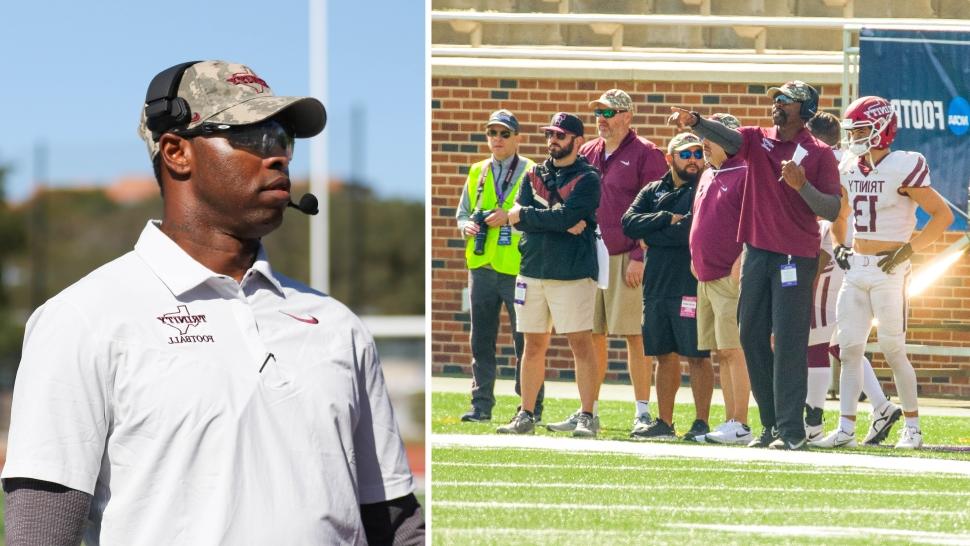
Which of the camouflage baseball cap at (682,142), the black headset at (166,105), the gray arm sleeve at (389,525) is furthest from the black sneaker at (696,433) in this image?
the black headset at (166,105)

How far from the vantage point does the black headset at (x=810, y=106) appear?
544 cm

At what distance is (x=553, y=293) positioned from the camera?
5.56 metres

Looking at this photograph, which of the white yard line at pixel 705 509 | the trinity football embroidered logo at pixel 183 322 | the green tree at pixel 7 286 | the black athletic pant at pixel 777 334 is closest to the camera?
the trinity football embroidered logo at pixel 183 322

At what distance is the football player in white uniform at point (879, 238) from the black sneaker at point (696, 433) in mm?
448

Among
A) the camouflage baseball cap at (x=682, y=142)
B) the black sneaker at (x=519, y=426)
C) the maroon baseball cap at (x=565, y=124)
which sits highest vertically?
the maroon baseball cap at (x=565, y=124)

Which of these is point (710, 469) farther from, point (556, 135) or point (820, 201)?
point (556, 135)

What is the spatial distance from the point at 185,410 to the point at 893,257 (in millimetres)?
4205

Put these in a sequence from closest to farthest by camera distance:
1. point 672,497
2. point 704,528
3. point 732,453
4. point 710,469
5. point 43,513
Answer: point 43,513 < point 704,528 < point 672,497 < point 710,469 < point 732,453

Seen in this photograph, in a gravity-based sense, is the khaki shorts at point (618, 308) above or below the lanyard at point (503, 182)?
below

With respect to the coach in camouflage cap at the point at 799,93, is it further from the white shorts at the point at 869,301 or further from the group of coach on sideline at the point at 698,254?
the white shorts at the point at 869,301

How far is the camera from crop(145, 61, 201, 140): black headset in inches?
74.5

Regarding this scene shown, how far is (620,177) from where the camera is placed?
18.4 feet

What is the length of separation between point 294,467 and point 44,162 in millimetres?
14524

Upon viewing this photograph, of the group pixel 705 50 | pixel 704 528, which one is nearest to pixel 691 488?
pixel 704 528
